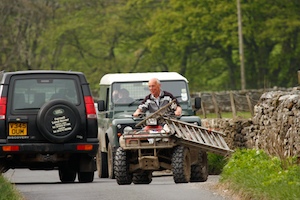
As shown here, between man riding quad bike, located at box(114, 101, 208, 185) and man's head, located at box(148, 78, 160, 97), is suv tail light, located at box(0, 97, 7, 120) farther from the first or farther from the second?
man's head, located at box(148, 78, 160, 97)

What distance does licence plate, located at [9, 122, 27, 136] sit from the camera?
20141 mm

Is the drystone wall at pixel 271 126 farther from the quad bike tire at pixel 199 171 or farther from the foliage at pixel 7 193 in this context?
the foliage at pixel 7 193

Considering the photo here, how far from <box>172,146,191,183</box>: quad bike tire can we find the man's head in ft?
3.02

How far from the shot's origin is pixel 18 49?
224ft

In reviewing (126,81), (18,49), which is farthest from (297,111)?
(18,49)

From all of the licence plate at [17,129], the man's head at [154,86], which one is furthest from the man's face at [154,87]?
the licence plate at [17,129]

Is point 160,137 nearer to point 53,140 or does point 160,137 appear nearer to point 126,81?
point 53,140

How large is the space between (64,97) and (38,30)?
53.3 metres

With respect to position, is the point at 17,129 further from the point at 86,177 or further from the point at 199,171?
the point at 199,171

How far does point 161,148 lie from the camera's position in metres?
19.3

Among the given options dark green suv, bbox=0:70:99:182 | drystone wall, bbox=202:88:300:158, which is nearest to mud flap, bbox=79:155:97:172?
dark green suv, bbox=0:70:99:182

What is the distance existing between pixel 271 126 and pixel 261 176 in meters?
6.47

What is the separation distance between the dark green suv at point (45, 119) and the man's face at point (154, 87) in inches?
50.4

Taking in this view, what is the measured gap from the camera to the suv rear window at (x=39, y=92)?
66.3 ft
